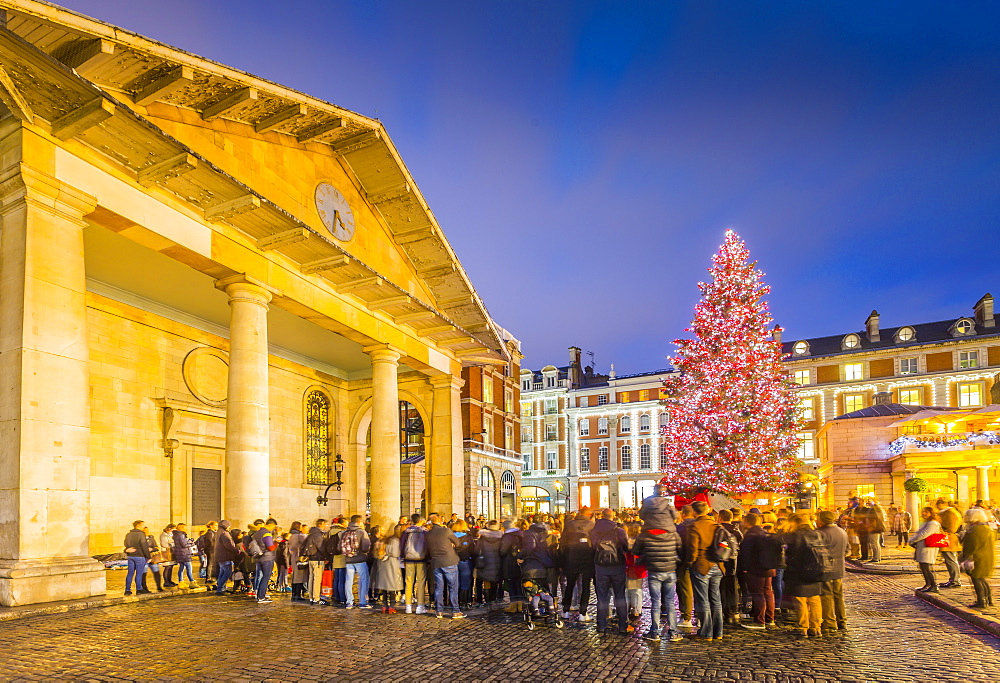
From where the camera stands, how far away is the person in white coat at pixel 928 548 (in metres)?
13.9

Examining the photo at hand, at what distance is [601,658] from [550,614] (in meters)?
3.19

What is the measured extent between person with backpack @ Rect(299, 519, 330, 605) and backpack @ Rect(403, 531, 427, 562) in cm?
196

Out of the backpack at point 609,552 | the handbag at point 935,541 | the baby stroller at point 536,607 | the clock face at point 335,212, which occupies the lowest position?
the baby stroller at point 536,607

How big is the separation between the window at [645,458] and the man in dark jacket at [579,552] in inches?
2740

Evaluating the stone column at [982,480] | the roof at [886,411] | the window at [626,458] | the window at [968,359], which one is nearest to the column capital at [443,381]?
the stone column at [982,480]

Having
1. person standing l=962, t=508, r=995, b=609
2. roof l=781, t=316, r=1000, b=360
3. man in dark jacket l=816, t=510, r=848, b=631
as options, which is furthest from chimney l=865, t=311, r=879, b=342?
man in dark jacket l=816, t=510, r=848, b=631

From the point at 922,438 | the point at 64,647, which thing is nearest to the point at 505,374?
the point at 922,438

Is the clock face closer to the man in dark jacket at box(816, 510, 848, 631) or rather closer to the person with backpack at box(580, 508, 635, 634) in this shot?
the person with backpack at box(580, 508, 635, 634)

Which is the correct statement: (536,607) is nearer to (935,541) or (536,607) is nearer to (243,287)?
(935,541)

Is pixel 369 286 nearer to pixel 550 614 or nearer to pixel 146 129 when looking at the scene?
pixel 146 129

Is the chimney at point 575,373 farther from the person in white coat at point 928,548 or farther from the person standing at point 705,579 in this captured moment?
the person standing at point 705,579

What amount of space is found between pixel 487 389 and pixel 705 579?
39181 mm

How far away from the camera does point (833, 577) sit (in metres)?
10.3

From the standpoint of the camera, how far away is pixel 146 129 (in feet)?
39.2
